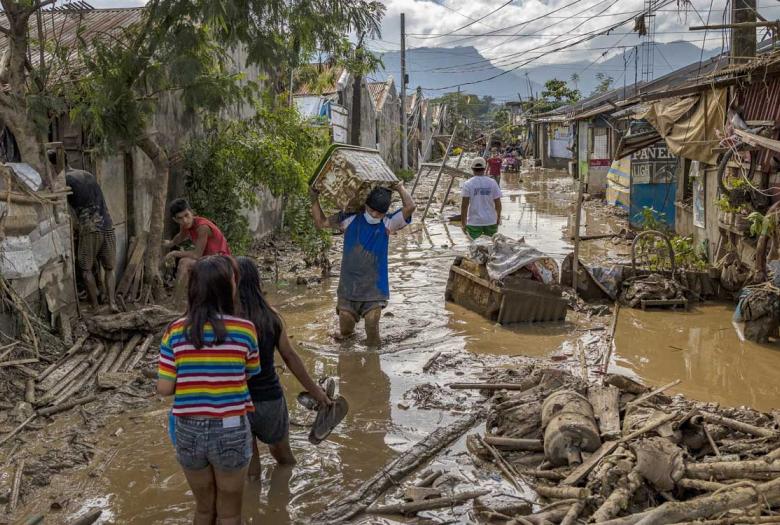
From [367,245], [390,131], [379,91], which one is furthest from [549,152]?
[367,245]

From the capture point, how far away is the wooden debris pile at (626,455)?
3.91 meters

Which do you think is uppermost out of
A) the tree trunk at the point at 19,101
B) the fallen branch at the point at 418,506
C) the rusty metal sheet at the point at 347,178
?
the tree trunk at the point at 19,101

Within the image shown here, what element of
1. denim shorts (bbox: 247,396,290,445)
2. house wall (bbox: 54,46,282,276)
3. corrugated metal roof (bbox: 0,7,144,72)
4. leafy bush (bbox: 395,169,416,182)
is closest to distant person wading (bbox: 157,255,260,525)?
denim shorts (bbox: 247,396,290,445)

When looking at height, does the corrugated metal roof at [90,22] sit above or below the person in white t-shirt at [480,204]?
above

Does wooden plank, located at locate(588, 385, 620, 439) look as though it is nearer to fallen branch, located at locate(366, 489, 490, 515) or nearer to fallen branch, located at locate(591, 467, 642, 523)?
fallen branch, located at locate(591, 467, 642, 523)

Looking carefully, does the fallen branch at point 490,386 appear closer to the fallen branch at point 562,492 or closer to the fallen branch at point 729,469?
the fallen branch at point 562,492

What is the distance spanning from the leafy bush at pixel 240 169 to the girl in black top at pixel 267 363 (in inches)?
278

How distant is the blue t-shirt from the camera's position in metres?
7.41

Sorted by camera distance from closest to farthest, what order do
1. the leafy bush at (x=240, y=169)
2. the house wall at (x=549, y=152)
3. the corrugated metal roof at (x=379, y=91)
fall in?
1. the leafy bush at (x=240, y=169)
2. the corrugated metal roof at (x=379, y=91)
3. the house wall at (x=549, y=152)

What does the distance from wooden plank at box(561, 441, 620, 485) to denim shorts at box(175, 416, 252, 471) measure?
202cm

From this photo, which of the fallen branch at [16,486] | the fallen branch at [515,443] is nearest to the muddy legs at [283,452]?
the fallen branch at [515,443]

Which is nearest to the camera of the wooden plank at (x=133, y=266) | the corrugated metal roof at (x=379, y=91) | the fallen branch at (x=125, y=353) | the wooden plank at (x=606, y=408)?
the wooden plank at (x=606, y=408)

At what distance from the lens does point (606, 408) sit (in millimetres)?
5145

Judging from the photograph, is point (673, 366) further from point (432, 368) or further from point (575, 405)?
point (575, 405)
